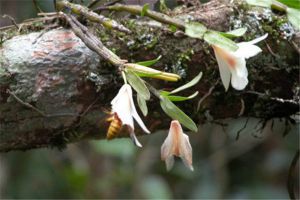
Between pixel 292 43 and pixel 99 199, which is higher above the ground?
pixel 292 43

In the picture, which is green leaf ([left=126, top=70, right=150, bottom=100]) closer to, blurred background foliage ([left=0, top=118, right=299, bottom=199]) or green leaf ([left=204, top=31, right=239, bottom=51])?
green leaf ([left=204, top=31, right=239, bottom=51])

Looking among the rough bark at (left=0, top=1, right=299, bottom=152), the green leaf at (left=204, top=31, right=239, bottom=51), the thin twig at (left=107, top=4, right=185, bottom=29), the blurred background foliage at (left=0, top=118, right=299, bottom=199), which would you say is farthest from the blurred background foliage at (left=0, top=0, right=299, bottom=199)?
the green leaf at (left=204, top=31, right=239, bottom=51)

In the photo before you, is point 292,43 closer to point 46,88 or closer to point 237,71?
point 237,71

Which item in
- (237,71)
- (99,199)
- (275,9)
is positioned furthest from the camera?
(99,199)

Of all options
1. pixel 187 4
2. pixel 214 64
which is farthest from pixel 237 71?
pixel 187 4

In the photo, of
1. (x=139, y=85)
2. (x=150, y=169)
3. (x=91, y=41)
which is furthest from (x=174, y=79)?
(x=150, y=169)

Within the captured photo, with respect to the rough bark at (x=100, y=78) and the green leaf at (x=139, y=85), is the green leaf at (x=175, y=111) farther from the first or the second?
the rough bark at (x=100, y=78)
